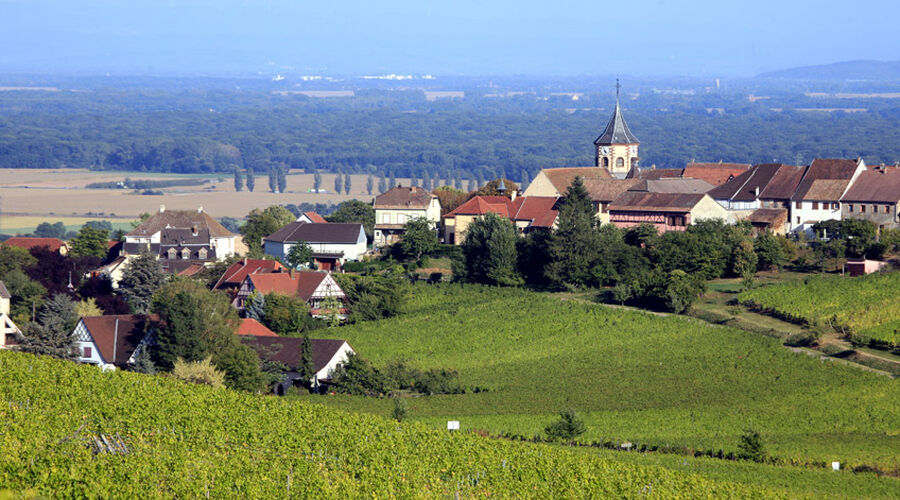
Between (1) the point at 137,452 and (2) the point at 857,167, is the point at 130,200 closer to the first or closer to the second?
(2) the point at 857,167

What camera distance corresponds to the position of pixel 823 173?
6444 centimetres

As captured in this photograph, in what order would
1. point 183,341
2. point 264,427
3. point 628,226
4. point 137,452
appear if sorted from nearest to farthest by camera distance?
1. point 137,452
2. point 264,427
3. point 183,341
4. point 628,226

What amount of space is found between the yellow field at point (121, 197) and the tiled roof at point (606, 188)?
60.6 meters

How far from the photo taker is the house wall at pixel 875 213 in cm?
5966

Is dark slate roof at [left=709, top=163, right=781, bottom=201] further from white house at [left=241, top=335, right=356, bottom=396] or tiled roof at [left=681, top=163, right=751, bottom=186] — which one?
white house at [left=241, top=335, right=356, bottom=396]

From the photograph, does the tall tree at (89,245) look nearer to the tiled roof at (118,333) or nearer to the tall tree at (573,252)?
the tiled roof at (118,333)

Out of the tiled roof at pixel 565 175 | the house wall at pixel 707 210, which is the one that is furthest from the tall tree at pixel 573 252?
the tiled roof at pixel 565 175

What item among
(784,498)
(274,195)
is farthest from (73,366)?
(274,195)

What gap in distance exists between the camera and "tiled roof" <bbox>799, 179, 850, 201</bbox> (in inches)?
2447

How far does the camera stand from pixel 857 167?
2505 inches

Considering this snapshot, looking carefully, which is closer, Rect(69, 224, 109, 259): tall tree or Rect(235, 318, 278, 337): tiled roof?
Rect(235, 318, 278, 337): tiled roof

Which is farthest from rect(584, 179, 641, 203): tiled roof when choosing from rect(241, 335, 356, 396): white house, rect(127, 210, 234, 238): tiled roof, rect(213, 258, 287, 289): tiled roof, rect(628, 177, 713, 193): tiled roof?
rect(241, 335, 356, 396): white house

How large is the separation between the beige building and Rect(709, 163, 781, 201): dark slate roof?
14.9m

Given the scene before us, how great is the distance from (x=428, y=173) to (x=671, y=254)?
5640 inches
